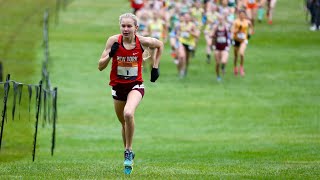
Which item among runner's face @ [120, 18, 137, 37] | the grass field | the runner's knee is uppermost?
runner's face @ [120, 18, 137, 37]

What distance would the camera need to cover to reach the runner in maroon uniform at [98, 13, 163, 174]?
1517 cm

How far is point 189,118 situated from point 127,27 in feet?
58.7

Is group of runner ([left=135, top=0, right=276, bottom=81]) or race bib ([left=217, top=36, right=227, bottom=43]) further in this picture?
group of runner ([left=135, top=0, right=276, bottom=81])

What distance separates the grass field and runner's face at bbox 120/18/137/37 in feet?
6.48

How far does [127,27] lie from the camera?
15.2 m

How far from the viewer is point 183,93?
126ft

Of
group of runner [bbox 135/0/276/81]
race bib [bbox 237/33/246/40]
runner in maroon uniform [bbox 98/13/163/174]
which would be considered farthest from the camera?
race bib [bbox 237/33/246/40]

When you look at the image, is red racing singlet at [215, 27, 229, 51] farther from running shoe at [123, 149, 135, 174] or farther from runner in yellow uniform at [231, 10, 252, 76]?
running shoe at [123, 149, 135, 174]

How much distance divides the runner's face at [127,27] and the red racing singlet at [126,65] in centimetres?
20

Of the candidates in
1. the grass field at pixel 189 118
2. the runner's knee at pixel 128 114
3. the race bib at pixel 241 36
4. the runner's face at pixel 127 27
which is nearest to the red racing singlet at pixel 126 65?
the runner's face at pixel 127 27

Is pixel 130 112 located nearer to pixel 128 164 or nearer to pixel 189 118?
pixel 128 164

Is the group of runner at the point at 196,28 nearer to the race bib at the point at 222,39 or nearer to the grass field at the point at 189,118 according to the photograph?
the race bib at the point at 222,39

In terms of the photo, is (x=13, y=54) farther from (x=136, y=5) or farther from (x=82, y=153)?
(x=82, y=153)

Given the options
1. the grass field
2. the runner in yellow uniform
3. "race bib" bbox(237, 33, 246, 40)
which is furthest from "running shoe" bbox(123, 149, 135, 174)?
"race bib" bbox(237, 33, 246, 40)
